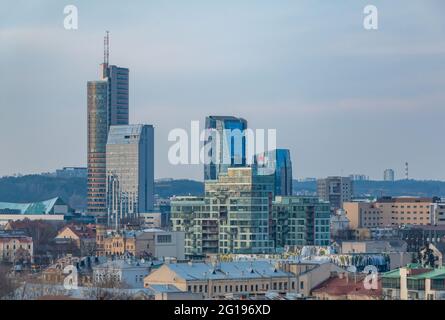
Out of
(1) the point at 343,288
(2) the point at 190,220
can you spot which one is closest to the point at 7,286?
(1) the point at 343,288

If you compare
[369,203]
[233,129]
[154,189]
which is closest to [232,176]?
[154,189]

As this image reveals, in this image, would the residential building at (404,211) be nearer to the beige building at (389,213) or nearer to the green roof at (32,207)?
the beige building at (389,213)

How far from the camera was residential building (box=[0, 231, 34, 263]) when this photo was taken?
1423cm

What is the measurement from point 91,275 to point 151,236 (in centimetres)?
635

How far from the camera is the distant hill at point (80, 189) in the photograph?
15.3 meters

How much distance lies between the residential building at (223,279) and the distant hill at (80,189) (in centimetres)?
372

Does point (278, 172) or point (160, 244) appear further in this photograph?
point (160, 244)

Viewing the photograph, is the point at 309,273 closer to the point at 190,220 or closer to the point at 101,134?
the point at 190,220

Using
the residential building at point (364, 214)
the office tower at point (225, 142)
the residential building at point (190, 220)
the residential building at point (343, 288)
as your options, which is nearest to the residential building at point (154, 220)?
the residential building at point (190, 220)

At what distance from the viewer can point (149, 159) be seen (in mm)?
14773

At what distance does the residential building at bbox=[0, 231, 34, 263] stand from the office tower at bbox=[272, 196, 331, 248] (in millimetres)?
2639

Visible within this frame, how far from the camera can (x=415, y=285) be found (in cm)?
748

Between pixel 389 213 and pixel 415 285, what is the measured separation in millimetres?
16231
